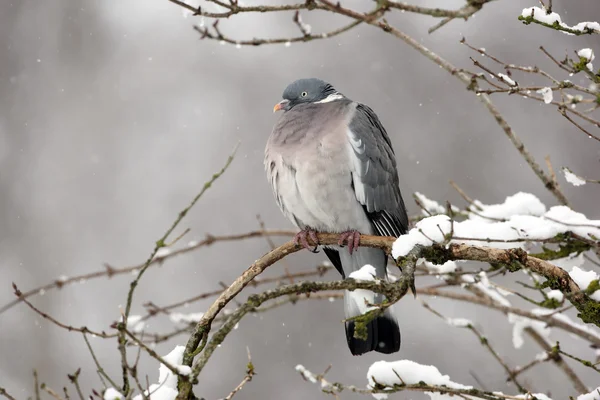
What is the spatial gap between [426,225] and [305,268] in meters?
6.89

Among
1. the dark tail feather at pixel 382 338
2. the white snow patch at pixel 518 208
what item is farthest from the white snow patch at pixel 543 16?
the dark tail feather at pixel 382 338

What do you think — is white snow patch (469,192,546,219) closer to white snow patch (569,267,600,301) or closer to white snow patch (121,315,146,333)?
white snow patch (569,267,600,301)

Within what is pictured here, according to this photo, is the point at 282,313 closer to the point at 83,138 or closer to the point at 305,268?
the point at 305,268

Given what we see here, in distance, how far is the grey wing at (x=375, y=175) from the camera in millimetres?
3719

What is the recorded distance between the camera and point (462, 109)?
31.9 ft

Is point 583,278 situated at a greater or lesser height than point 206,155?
lesser

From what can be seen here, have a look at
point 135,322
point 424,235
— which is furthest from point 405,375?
point 135,322

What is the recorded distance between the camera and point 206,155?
11.1 m

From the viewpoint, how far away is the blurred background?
9281mm

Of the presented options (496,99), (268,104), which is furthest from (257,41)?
(268,104)

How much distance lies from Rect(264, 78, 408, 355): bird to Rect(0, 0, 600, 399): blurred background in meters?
4.67

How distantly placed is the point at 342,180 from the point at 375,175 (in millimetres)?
200

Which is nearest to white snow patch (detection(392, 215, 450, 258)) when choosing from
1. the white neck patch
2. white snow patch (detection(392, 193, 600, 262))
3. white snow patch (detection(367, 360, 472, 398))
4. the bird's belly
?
white snow patch (detection(392, 193, 600, 262))

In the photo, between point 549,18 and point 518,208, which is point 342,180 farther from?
point 549,18
